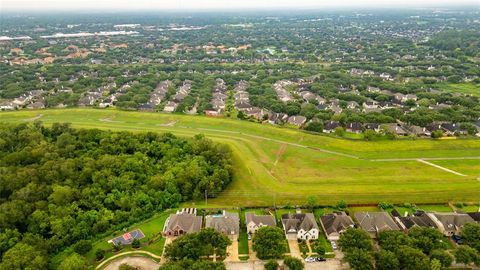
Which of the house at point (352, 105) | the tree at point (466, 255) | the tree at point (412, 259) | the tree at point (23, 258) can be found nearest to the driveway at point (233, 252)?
the tree at point (412, 259)

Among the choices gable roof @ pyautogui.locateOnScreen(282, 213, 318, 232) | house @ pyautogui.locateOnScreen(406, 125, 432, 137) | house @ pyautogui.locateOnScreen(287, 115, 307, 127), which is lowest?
gable roof @ pyautogui.locateOnScreen(282, 213, 318, 232)

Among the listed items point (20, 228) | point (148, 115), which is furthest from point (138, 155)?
point (148, 115)

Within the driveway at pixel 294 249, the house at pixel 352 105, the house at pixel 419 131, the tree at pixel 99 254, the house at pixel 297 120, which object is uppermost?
the house at pixel 352 105

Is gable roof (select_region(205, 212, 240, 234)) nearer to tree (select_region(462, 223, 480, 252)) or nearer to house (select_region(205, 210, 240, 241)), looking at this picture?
house (select_region(205, 210, 240, 241))

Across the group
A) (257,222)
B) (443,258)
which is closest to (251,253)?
(257,222)

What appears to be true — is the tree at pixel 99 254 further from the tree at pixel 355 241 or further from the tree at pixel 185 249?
the tree at pixel 355 241

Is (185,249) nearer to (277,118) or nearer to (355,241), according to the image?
(355,241)

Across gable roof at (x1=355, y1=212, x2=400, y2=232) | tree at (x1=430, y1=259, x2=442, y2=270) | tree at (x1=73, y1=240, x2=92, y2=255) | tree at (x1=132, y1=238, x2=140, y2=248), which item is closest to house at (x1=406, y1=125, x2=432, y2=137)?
gable roof at (x1=355, y1=212, x2=400, y2=232)
